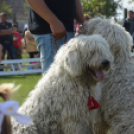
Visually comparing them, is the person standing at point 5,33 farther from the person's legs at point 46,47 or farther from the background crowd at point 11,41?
the person's legs at point 46,47

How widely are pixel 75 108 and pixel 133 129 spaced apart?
2.42 feet

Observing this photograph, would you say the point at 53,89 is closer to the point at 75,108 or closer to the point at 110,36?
the point at 75,108

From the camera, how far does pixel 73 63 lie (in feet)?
8.42

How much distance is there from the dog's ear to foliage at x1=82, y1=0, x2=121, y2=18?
9875mm

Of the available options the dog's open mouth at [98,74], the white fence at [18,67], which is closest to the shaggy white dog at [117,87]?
the dog's open mouth at [98,74]

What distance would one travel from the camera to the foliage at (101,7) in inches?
484

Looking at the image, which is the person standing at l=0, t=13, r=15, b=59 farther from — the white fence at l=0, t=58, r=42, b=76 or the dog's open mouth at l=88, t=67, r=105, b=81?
the dog's open mouth at l=88, t=67, r=105, b=81

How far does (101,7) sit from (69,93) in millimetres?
10294

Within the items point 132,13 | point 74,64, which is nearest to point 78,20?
point 74,64

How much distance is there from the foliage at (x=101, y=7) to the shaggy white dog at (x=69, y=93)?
9.81 meters

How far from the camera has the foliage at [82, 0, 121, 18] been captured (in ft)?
40.3

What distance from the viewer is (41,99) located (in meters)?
2.68

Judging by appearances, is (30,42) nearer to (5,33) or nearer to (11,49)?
(11,49)

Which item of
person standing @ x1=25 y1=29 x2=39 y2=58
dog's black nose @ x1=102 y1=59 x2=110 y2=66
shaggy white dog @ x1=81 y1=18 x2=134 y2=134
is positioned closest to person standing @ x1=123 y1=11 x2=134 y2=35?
person standing @ x1=25 y1=29 x2=39 y2=58
